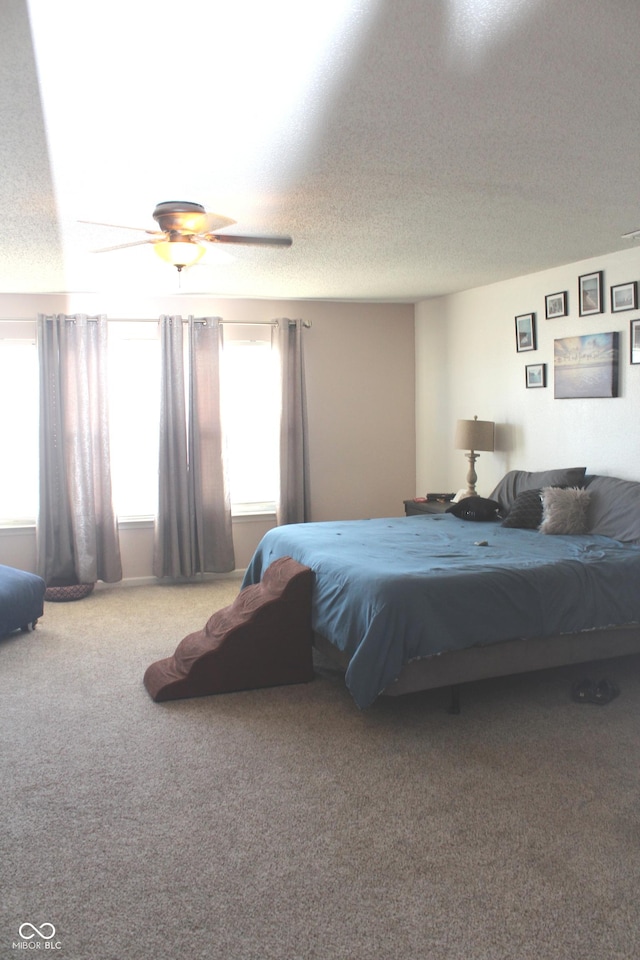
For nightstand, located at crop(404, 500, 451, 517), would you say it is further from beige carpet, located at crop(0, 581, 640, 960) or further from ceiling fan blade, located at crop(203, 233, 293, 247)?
ceiling fan blade, located at crop(203, 233, 293, 247)

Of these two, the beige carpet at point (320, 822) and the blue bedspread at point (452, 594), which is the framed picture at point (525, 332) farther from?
the beige carpet at point (320, 822)

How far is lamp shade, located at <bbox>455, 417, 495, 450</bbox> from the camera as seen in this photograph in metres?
5.88

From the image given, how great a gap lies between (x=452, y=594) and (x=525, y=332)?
284 cm

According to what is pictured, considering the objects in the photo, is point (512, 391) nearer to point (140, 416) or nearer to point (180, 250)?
point (140, 416)

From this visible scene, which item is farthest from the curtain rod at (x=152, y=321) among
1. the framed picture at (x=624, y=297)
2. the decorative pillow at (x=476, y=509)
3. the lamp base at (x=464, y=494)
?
the framed picture at (x=624, y=297)

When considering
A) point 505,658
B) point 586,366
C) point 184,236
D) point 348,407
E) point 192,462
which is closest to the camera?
point 184,236

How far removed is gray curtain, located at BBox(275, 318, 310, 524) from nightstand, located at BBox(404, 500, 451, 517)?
3.11ft

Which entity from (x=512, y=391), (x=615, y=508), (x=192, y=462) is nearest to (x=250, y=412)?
(x=192, y=462)

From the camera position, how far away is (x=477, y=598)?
11.7ft

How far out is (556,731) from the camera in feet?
11.1

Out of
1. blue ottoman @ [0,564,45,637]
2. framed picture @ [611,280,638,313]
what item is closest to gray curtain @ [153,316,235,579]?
blue ottoman @ [0,564,45,637]

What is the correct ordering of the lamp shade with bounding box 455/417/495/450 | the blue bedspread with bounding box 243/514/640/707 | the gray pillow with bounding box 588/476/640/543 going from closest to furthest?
the blue bedspread with bounding box 243/514/640/707, the gray pillow with bounding box 588/476/640/543, the lamp shade with bounding box 455/417/495/450

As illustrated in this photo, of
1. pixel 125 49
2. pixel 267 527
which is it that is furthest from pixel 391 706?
pixel 267 527

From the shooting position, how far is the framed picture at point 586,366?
16.0 feet
